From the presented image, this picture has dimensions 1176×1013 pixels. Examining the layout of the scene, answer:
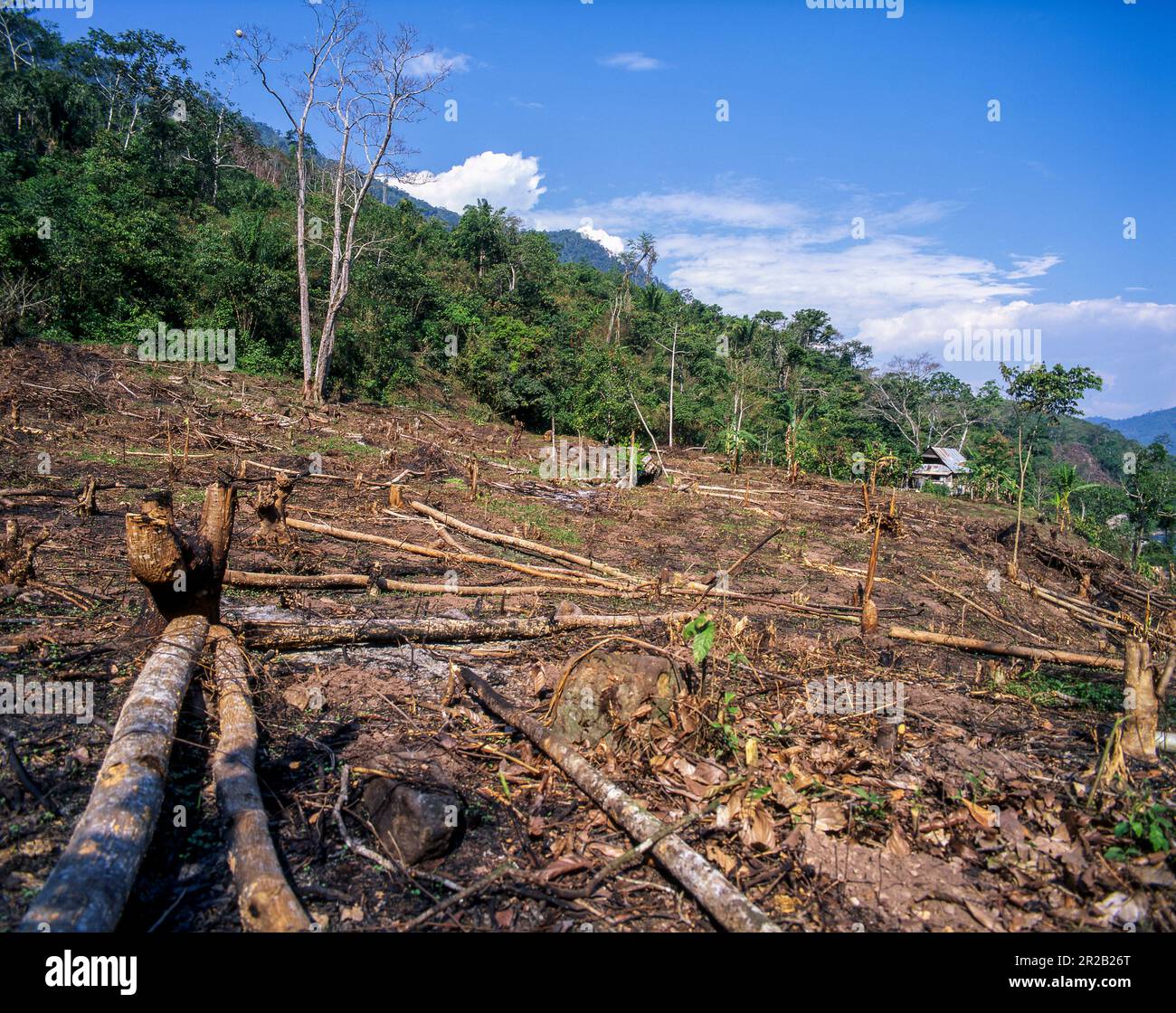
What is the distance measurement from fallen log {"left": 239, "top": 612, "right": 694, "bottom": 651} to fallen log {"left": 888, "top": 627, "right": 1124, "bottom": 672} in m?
2.72

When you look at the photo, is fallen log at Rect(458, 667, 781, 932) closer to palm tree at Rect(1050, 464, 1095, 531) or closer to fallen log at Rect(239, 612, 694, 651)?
fallen log at Rect(239, 612, 694, 651)

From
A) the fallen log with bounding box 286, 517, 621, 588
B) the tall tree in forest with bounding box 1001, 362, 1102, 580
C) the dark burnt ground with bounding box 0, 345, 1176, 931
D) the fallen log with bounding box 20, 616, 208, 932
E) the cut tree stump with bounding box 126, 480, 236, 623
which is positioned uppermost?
the tall tree in forest with bounding box 1001, 362, 1102, 580

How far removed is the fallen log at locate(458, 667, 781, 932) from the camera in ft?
9.22

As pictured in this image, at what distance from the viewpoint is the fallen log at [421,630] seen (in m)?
5.35

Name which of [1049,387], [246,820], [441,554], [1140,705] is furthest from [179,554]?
[1049,387]

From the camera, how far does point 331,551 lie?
8.32 m

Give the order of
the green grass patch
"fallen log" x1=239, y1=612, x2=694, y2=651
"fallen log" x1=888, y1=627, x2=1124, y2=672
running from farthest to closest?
the green grass patch
"fallen log" x1=888, y1=627, x2=1124, y2=672
"fallen log" x1=239, y1=612, x2=694, y2=651

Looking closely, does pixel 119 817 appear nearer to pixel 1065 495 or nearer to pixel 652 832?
pixel 652 832

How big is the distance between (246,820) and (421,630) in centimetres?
287

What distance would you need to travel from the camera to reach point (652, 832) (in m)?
3.34

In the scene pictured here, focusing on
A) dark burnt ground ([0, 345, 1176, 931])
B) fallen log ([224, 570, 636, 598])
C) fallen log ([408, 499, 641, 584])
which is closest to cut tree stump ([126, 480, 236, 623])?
dark burnt ground ([0, 345, 1176, 931])
